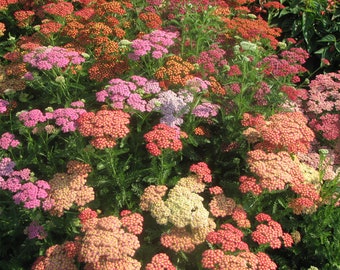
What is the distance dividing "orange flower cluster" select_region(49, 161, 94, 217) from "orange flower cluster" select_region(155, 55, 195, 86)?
130 cm

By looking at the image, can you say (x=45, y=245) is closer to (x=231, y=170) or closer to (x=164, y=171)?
(x=164, y=171)

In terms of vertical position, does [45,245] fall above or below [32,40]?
below

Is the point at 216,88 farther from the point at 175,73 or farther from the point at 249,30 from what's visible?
the point at 249,30

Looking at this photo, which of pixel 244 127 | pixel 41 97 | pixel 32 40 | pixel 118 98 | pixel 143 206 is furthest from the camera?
pixel 32 40

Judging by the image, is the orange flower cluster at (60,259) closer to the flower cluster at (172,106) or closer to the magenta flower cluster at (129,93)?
the magenta flower cluster at (129,93)

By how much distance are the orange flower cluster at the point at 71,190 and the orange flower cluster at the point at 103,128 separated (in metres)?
0.35

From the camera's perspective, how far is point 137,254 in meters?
3.40

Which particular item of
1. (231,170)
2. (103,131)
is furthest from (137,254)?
(231,170)

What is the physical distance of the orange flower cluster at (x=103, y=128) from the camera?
129 inches

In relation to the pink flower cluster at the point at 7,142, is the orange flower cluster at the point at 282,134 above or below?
above

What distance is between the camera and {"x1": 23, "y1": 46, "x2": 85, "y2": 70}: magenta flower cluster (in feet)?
13.1

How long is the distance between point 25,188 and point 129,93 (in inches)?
51.7

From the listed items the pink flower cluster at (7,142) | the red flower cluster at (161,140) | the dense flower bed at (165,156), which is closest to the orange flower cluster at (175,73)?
the dense flower bed at (165,156)

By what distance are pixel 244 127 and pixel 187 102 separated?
2.28 feet
